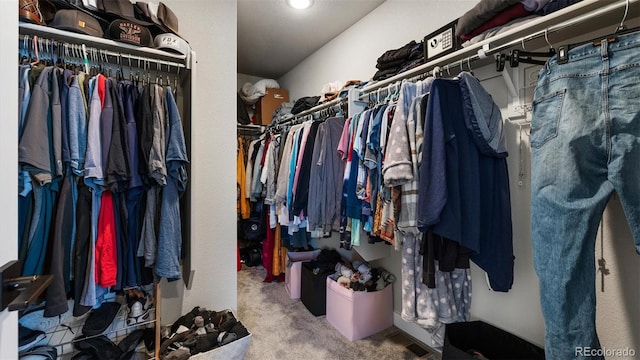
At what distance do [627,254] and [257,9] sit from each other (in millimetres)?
2783

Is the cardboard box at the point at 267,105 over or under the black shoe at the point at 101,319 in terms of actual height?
over

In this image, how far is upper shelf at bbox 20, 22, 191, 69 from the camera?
1129 mm

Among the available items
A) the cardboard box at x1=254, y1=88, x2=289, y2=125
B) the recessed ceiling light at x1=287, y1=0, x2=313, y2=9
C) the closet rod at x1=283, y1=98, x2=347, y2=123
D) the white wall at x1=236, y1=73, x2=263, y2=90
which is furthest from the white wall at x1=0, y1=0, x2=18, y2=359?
the white wall at x1=236, y1=73, x2=263, y2=90

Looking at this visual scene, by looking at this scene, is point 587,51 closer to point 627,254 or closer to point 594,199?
point 594,199

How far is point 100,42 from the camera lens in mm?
1252

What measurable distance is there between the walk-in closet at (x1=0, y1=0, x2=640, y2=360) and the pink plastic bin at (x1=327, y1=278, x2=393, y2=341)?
0.02m

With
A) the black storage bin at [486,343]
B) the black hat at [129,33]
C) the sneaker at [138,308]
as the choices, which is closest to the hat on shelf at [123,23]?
the black hat at [129,33]

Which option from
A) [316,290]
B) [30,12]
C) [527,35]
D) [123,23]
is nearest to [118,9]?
[123,23]

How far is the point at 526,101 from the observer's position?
1.26 meters

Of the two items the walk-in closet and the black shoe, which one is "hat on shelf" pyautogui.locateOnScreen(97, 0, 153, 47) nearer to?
the walk-in closet

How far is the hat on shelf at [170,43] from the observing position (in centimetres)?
136

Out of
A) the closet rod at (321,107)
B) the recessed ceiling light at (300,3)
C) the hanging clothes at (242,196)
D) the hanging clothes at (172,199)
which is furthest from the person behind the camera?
the hanging clothes at (242,196)

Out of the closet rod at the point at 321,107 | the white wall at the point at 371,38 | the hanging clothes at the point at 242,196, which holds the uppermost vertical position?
the white wall at the point at 371,38
